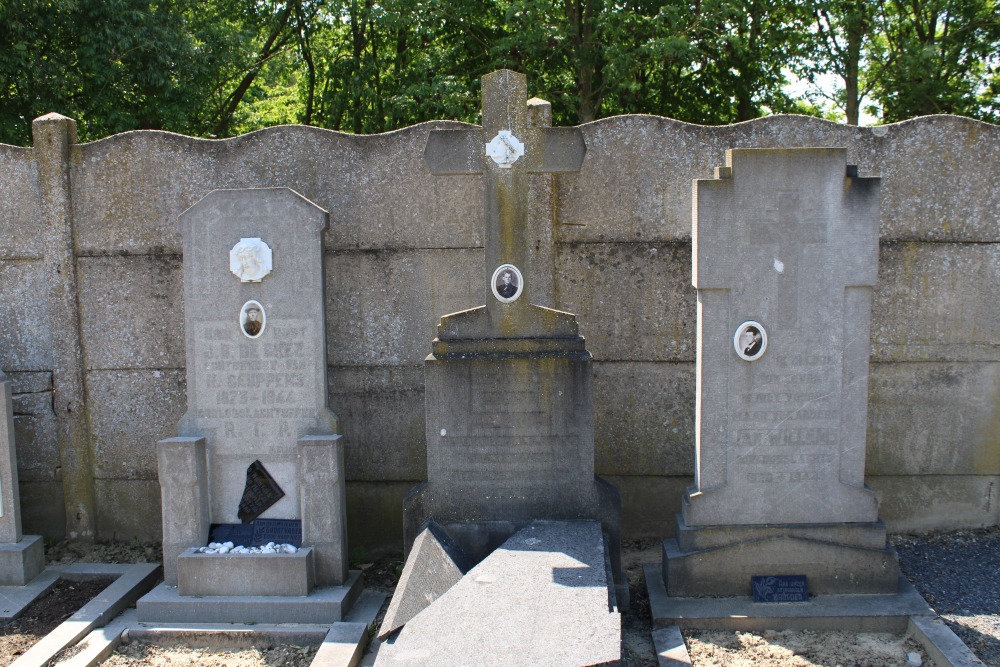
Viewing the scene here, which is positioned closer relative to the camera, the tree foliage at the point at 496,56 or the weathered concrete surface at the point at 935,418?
the weathered concrete surface at the point at 935,418

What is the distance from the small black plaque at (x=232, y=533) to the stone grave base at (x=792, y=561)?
8.23ft

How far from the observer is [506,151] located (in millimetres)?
4762

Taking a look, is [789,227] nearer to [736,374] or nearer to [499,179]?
[736,374]

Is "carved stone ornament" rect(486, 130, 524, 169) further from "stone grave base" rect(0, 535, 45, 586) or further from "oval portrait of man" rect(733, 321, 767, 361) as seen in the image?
"stone grave base" rect(0, 535, 45, 586)

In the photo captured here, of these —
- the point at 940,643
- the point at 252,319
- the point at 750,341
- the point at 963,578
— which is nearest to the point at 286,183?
the point at 252,319

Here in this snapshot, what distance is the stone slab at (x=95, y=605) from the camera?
425 centimetres

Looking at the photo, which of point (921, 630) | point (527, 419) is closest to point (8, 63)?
point (527, 419)

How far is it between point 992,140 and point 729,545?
10.8ft

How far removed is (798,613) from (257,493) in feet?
10.4

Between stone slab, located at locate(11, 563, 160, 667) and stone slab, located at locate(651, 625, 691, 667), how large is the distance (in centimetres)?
309

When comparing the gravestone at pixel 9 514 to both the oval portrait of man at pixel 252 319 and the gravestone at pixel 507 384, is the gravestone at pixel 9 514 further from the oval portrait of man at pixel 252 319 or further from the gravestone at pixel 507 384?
the gravestone at pixel 507 384

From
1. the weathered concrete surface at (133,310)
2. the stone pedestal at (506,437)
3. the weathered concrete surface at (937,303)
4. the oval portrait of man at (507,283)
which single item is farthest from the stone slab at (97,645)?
the weathered concrete surface at (937,303)

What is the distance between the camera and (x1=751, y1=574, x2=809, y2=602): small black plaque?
4457 millimetres

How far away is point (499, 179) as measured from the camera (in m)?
4.77
